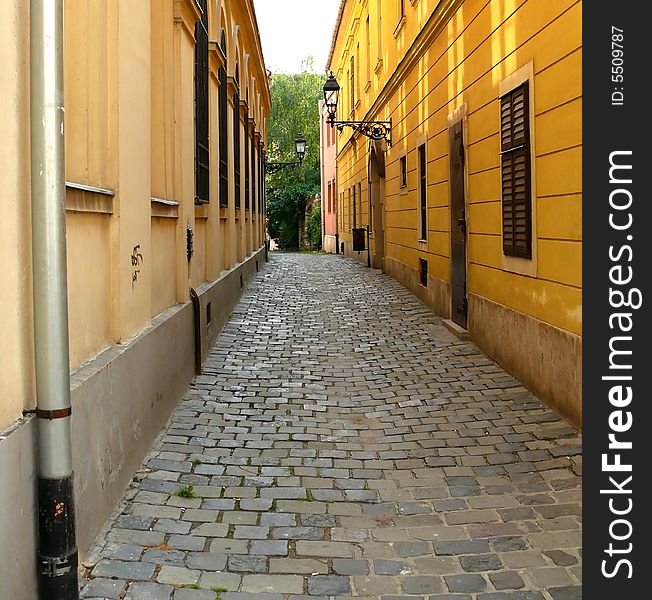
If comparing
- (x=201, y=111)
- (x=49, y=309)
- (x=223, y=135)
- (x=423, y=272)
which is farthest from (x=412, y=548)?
(x=423, y=272)

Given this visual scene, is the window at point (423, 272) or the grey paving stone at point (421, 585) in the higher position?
the window at point (423, 272)

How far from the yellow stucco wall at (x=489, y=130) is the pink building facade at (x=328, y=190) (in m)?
17.8

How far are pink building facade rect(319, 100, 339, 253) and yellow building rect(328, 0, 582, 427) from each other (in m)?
18.4

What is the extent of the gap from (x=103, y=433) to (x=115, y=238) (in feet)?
4.21

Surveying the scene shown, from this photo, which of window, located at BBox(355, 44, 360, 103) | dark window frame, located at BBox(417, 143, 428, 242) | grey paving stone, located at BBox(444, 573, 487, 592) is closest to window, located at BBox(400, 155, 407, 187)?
dark window frame, located at BBox(417, 143, 428, 242)

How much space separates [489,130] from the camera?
28.4ft

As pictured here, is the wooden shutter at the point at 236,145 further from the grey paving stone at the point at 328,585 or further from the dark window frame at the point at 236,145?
the grey paving stone at the point at 328,585

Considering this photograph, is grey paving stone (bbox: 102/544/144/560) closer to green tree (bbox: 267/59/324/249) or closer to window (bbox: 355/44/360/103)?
window (bbox: 355/44/360/103)

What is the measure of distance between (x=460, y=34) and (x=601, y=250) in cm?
581

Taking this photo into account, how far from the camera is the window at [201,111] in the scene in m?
8.62

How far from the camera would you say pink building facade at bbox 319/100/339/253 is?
34.7 metres

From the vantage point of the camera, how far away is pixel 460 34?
9938 mm

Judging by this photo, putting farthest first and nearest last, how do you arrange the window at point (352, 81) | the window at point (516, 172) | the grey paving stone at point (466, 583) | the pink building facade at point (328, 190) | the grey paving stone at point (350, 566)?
the pink building facade at point (328, 190)
the window at point (352, 81)
the window at point (516, 172)
the grey paving stone at point (350, 566)
the grey paving stone at point (466, 583)

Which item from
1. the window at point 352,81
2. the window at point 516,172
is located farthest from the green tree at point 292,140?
the window at point 516,172
